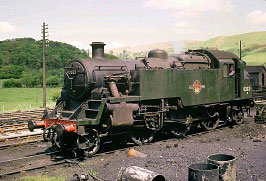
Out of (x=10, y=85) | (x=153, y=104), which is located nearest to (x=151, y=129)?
(x=153, y=104)

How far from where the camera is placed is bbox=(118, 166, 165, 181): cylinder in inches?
200

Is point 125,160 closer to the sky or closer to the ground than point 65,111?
closer to the ground

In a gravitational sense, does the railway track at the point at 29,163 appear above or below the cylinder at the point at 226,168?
below

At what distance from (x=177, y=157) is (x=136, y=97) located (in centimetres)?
209

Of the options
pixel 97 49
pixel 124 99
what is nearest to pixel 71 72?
pixel 97 49

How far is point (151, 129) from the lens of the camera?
376 inches

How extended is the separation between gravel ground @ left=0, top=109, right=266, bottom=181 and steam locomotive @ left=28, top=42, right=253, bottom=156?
644 mm

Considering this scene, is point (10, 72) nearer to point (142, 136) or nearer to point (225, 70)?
point (225, 70)

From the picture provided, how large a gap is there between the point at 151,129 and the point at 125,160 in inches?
76.0

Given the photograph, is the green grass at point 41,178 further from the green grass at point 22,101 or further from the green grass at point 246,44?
the green grass at point 246,44

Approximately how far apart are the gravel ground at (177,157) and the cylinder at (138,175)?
131cm

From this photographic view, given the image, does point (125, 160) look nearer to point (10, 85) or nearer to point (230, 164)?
point (230, 164)

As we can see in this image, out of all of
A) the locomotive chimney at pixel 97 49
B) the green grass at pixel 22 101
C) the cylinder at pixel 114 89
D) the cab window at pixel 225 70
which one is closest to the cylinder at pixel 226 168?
the cylinder at pixel 114 89

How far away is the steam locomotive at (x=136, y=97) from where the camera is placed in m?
8.46
